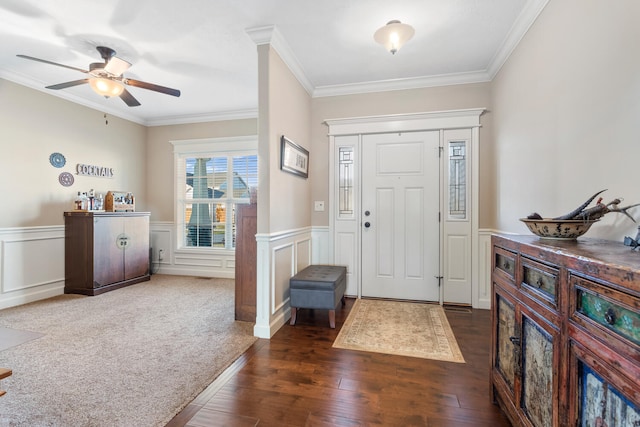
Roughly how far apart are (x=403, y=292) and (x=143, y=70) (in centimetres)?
406

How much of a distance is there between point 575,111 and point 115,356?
11.6 ft

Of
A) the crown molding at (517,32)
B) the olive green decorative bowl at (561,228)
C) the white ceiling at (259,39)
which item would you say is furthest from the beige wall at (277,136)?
the crown molding at (517,32)

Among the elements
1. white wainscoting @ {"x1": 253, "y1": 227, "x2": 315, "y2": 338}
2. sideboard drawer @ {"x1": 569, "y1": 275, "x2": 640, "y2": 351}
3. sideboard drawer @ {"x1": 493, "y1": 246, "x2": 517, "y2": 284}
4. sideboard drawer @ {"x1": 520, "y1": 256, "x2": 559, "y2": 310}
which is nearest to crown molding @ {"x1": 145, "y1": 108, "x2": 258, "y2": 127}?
white wainscoting @ {"x1": 253, "y1": 227, "x2": 315, "y2": 338}

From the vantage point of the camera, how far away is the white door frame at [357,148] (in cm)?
327

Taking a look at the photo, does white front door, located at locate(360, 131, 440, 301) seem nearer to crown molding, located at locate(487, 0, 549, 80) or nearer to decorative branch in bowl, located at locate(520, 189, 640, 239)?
crown molding, located at locate(487, 0, 549, 80)

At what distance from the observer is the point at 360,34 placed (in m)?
2.52

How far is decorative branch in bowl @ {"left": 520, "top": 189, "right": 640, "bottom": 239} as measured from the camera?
3.97 feet

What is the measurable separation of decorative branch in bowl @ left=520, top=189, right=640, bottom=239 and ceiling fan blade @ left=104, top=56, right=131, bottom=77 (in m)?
3.55

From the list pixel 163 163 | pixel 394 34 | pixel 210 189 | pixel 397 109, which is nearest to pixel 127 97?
pixel 210 189

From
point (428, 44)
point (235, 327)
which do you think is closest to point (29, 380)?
point (235, 327)

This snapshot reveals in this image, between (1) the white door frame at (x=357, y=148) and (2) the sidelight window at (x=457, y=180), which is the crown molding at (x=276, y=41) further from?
(2) the sidelight window at (x=457, y=180)

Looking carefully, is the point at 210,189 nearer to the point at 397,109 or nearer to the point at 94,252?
the point at 94,252

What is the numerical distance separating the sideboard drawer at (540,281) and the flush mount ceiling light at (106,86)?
12.1ft

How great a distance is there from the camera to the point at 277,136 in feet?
8.80
